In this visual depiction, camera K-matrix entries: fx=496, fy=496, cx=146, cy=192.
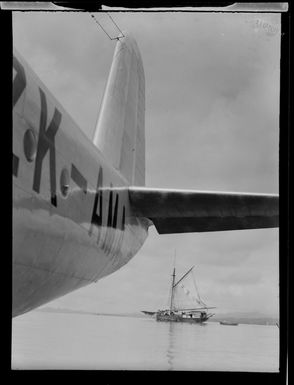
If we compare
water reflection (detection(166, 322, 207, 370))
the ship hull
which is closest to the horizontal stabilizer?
water reflection (detection(166, 322, 207, 370))

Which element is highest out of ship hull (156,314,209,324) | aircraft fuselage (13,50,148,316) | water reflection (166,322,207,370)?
aircraft fuselage (13,50,148,316)

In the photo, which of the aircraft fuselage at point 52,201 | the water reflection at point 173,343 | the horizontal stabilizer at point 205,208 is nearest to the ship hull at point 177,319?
the water reflection at point 173,343

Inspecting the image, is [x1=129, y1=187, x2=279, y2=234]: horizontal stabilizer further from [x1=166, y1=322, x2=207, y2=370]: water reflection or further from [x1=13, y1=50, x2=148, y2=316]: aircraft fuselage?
[x1=166, y1=322, x2=207, y2=370]: water reflection

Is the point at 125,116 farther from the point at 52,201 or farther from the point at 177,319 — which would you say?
the point at 177,319

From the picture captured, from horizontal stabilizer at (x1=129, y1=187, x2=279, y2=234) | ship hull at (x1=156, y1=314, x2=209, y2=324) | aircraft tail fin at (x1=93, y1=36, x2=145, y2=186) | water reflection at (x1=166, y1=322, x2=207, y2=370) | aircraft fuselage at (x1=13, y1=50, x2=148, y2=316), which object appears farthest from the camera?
ship hull at (x1=156, y1=314, x2=209, y2=324)

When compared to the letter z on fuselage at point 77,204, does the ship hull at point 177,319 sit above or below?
below

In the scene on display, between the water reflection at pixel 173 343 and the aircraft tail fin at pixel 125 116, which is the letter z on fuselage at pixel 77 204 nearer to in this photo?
the aircraft tail fin at pixel 125 116
